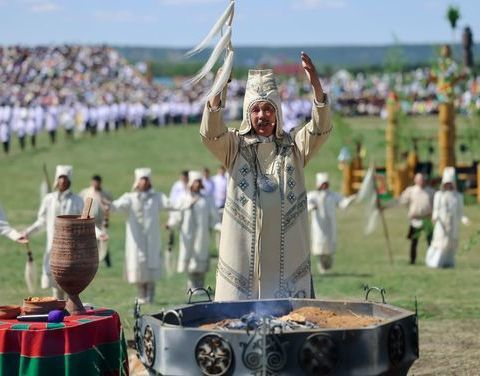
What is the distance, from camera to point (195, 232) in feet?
55.0

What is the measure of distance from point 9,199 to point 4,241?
746 cm

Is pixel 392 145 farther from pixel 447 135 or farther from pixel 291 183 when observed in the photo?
pixel 291 183

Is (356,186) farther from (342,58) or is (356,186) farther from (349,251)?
(342,58)

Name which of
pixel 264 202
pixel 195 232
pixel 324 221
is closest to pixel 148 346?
pixel 264 202

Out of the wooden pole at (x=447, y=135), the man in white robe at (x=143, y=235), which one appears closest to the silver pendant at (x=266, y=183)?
the man in white robe at (x=143, y=235)

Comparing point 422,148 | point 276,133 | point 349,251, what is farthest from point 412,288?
point 422,148

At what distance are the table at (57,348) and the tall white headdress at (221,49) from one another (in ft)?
4.94

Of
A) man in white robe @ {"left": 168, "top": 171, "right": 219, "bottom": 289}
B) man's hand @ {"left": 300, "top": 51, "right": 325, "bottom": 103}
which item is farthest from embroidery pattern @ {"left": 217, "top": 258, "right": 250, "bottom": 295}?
man in white robe @ {"left": 168, "top": 171, "right": 219, "bottom": 289}

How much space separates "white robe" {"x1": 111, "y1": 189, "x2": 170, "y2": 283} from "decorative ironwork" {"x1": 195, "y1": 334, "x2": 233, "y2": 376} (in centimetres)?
858

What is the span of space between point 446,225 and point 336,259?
2.16m

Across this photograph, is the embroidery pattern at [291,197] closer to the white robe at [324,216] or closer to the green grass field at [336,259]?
the green grass field at [336,259]

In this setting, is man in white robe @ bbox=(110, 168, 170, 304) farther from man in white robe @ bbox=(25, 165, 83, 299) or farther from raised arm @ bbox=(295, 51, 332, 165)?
raised arm @ bbox=(295, 51, 332, 165)

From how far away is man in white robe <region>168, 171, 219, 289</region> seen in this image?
16.6 meters

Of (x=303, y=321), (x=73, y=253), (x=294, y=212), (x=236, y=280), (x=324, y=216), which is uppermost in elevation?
(x=324, y=216)
